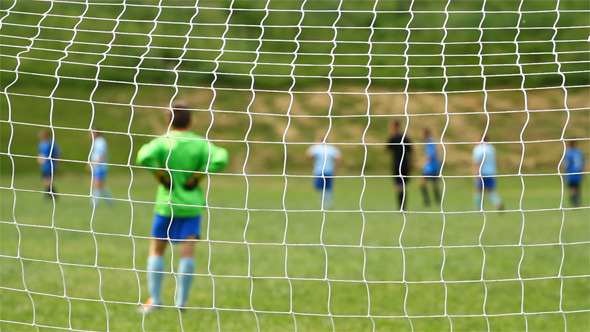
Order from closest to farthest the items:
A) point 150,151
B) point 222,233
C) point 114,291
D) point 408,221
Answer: point 150,151 < point 114,291 < point 222,233 < point 408,221

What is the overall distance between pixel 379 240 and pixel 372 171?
24482mm

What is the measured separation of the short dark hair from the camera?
5.94 meters

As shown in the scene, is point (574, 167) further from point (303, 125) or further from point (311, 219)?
point (303, 125)

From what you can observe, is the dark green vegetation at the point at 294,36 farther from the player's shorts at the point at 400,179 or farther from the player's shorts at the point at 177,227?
the player's shorts at the point at 177,227

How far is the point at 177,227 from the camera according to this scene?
6031mm

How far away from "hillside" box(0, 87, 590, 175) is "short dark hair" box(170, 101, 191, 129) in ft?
95.2

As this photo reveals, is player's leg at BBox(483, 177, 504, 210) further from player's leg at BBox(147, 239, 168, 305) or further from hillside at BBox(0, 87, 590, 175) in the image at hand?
hillside at BBox(0, 87, 590, 175)

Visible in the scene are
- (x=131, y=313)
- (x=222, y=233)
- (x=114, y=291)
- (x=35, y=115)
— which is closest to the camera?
(x=131, y=313)

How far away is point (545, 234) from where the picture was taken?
38.7 ft

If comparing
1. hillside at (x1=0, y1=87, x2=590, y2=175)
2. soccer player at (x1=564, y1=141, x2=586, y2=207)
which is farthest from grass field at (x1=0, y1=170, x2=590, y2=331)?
hillside at (x1=0, y1=87, x2=590, y2=175)

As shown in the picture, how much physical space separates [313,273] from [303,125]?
3127 cm

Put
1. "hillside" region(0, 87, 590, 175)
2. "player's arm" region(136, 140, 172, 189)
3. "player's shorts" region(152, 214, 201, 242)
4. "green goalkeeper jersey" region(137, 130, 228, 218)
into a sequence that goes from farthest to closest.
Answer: "hillside" region(0, 87, 590, 175)
"player's shorts" region(152, 214, 201, 242)
"green goalkeeper jersey" region(137, 130, 228, 218)
"player's arm" region(136, 140, 172, 189)

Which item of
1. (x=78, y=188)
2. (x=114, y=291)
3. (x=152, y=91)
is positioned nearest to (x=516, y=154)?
(x=152, y=91)

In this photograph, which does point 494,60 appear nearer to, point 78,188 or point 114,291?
point 78,188
